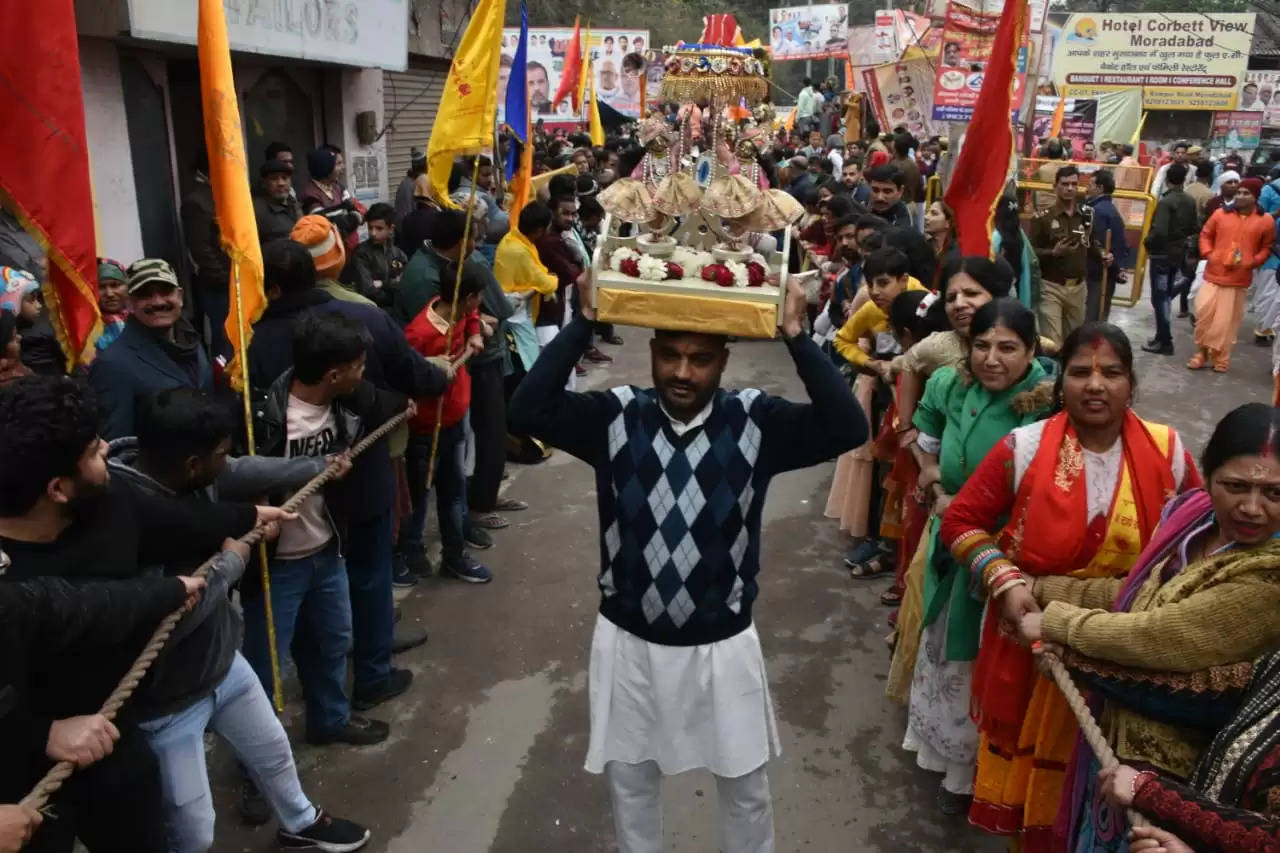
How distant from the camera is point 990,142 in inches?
183

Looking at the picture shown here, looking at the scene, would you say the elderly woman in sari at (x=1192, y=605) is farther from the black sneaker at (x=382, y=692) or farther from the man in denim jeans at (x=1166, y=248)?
the man in denim jeans at (x=1166, y=248)

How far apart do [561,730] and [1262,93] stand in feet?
101

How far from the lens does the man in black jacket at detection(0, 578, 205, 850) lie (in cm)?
204

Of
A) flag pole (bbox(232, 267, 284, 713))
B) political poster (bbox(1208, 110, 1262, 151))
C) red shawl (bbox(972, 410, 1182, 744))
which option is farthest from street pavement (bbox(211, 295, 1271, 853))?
political poster (bbox(1208, 110, 1262, 151))

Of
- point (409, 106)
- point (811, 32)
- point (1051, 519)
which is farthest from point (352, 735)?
point (811, 32)

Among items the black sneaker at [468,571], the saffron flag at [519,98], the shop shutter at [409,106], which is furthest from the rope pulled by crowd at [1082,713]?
the shop shutter at [409,106]

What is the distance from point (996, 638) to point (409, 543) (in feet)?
11.0

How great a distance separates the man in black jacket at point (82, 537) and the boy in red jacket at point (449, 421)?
2.23 metres

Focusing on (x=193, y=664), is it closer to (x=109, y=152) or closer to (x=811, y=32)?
(x=109, y=152)

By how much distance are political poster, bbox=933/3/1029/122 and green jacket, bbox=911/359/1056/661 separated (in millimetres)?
6169

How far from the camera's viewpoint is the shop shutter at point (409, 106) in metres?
12.2

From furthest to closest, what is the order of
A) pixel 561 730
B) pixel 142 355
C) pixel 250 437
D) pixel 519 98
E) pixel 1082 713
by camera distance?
pixel 519 98, pixel 561 730, pixel 142 355, pixel 250 437, pixel 1082 713

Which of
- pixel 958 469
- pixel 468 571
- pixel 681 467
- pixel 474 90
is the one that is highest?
pixel 474 90

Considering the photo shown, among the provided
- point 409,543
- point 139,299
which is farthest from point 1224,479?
point 409,543
